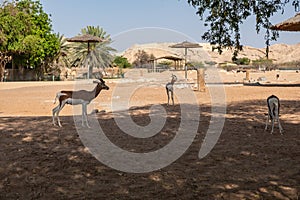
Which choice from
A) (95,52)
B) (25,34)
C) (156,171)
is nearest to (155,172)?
(156,171)

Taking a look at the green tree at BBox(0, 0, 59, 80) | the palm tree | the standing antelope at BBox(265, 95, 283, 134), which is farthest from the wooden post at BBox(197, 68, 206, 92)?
the palm tree

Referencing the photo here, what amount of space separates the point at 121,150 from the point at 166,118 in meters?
3.19

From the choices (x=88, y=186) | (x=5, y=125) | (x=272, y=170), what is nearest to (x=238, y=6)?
(x=272, y=170)

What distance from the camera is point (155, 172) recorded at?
4.75 metres

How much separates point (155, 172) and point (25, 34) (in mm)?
33265

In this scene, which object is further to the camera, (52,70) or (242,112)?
(52,70)

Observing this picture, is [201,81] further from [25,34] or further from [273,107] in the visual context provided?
[25,34]

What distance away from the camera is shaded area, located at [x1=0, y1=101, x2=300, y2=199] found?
404 centimetres

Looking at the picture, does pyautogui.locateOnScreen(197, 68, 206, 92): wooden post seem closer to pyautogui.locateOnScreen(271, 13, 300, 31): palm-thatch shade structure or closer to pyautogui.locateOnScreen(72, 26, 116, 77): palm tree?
pyautogui.locateOnScreen(271, 13, 300, 31): palm-thatch shade structure

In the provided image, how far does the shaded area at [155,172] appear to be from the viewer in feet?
13.2

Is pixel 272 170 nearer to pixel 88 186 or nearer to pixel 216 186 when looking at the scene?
pixel 216 186

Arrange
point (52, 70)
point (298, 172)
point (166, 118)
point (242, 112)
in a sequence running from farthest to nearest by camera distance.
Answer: point (52, 70) → point (242, 112) → point (166, 118) → point (298, 172)

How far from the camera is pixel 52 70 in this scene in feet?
144

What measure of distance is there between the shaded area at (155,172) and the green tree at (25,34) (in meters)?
28.4
